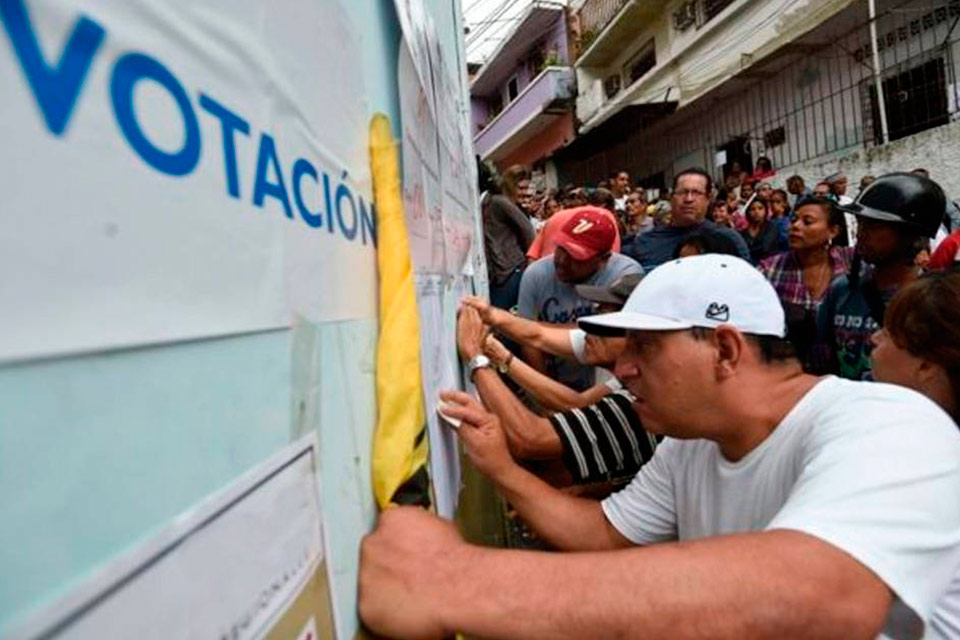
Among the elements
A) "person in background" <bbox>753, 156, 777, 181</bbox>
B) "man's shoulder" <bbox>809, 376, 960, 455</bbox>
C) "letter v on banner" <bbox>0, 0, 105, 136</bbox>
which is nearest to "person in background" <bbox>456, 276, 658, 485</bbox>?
"man's shoulder" <bbox>809, 376, 960, 455</bbox>

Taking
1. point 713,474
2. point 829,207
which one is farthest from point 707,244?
point 713,474

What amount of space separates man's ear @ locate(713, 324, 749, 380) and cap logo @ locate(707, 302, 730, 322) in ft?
0.04

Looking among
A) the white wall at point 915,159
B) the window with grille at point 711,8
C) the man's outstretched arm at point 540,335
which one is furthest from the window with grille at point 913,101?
the man's outstretched arm at point 540,335

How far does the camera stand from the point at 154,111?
385 millimetres

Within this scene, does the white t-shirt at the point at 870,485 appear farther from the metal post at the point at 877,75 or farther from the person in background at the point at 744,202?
the metal post at the point at 877,75

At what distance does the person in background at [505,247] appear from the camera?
394cm

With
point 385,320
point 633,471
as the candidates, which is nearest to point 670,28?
point 633,471

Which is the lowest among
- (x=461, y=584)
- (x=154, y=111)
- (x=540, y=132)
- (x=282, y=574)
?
(x=461, y=584)

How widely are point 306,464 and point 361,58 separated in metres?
0.58

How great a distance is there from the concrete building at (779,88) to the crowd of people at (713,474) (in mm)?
5875

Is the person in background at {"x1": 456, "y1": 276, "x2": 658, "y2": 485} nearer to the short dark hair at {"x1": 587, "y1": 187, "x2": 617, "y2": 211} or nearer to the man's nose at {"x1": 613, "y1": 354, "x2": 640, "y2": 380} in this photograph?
the man's nose at {"x1": 613, "y1": 354, "x2": 640, "y2": 380}

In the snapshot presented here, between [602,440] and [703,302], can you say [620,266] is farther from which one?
[703,302]

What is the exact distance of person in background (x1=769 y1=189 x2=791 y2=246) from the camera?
5.38m

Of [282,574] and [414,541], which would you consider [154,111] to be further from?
[414,541]
